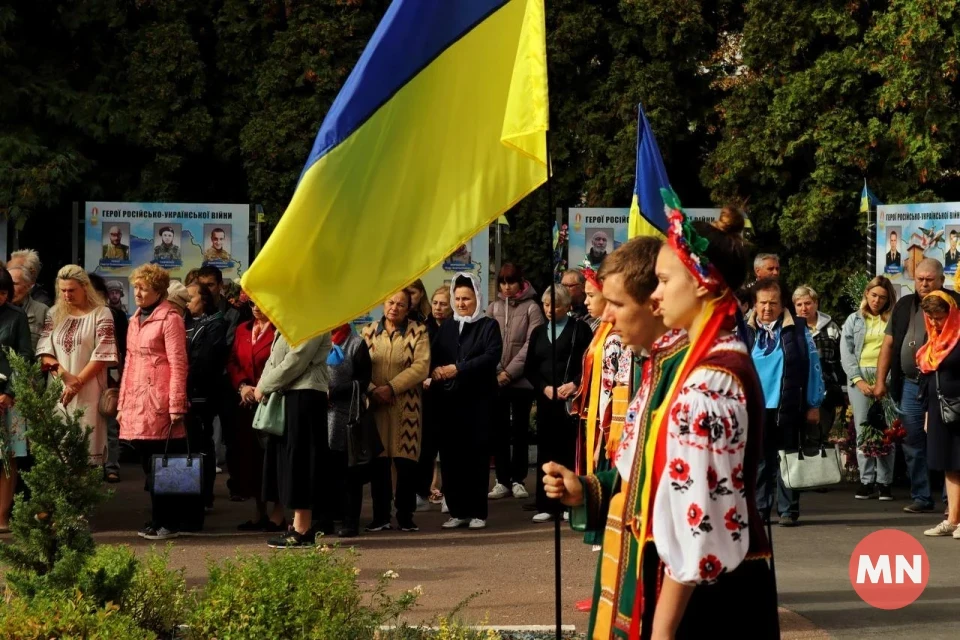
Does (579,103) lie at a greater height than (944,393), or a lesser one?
greater

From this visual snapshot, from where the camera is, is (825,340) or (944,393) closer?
(944,393)

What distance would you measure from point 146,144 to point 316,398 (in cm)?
1132

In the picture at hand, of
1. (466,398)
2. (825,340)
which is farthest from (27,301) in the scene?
(825,340)

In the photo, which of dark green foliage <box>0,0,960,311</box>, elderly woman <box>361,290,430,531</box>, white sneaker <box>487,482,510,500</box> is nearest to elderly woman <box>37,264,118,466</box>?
elderly woman <box>361,290,430,531</box>

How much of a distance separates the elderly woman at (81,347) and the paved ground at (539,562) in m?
0.98

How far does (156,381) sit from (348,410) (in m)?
1.44

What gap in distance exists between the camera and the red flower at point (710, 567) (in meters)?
3.81

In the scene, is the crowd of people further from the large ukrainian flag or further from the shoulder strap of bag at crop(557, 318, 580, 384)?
the large ukrainian flag

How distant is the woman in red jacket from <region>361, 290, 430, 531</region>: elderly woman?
846 mm

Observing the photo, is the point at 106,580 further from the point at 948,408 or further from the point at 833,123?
the point at 833,123

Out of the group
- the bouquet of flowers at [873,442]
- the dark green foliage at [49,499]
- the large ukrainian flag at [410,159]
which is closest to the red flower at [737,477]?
the large ukrainian flag at [410,159]

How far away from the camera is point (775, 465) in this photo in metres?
10.9

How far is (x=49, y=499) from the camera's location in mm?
6598

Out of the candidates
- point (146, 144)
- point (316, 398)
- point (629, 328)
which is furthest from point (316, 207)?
point (146, 144)
